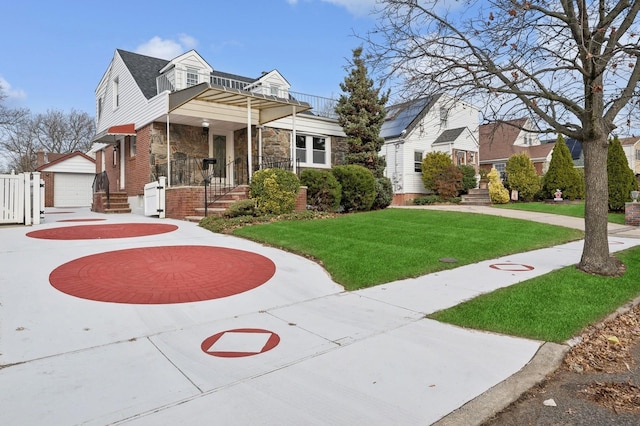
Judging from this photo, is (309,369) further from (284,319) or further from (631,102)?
(631,102)

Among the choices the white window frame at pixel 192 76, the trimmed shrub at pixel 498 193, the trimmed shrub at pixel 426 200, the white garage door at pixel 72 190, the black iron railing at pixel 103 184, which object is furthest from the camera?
the white garage door at pixel 72 190

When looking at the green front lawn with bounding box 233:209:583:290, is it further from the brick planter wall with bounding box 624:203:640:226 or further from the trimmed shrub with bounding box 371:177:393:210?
the brick planter wall with bounding box 624:203:640:226

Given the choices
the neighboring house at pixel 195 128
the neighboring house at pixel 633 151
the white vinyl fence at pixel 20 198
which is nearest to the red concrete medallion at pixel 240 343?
the white vinyl fence at pixel 20 198

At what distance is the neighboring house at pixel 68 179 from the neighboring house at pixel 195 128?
7.55 meters

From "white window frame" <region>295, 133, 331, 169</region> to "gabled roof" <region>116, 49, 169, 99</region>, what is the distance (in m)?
6.63

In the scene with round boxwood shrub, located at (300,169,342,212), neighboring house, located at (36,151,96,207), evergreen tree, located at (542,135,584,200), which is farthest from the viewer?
neighboring house, located at (36,151,96,207)

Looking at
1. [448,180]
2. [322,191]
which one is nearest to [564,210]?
[448,180]

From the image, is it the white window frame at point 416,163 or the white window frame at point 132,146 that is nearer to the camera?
the white window frame at point 132,146

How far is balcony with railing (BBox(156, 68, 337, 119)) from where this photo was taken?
16.6 meters

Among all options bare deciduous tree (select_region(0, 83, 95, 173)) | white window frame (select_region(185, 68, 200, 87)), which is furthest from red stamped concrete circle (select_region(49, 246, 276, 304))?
bare deciduous tree (select_region(0, 83, 95, 173))

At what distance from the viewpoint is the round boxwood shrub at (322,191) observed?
13539mm

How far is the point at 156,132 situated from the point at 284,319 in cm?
1293

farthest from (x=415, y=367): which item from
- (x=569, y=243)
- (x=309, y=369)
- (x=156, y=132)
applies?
(x=156, y=132)

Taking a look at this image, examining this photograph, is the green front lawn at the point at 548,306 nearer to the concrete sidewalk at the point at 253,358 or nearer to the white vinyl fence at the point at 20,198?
the concrete sidewalk at the point at 253,358
